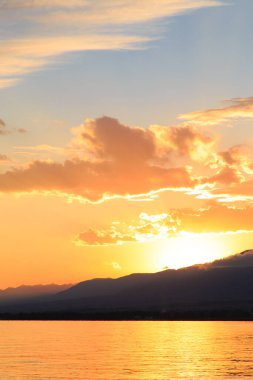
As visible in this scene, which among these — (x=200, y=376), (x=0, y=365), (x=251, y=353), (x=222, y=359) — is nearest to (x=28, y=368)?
(x=0, y=365)

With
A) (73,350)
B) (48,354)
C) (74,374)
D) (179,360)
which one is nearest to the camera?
(74,374)

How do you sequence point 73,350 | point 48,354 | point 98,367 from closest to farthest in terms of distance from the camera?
point 98,367
point 48,354
point 73,350

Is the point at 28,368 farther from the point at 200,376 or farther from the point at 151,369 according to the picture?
the point at 200,376

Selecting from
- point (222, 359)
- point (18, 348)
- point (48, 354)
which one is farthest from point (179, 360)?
point (18, 348)

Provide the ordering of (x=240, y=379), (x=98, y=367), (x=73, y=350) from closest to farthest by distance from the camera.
A: (x=240, y=379) < (x=98, y=367) < (x=73, y=350)

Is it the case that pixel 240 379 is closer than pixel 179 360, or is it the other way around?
A: pixel 240 379

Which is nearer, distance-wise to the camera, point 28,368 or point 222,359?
point 28,368

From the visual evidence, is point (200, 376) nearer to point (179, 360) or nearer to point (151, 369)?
point (151, 369)

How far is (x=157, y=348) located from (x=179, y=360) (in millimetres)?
32131

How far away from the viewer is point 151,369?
103 metres

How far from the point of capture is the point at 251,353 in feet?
435

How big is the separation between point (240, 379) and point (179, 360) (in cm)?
2815

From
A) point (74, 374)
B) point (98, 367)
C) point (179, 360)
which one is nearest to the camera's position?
point (74, 374)

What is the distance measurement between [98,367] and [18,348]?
146 feet
